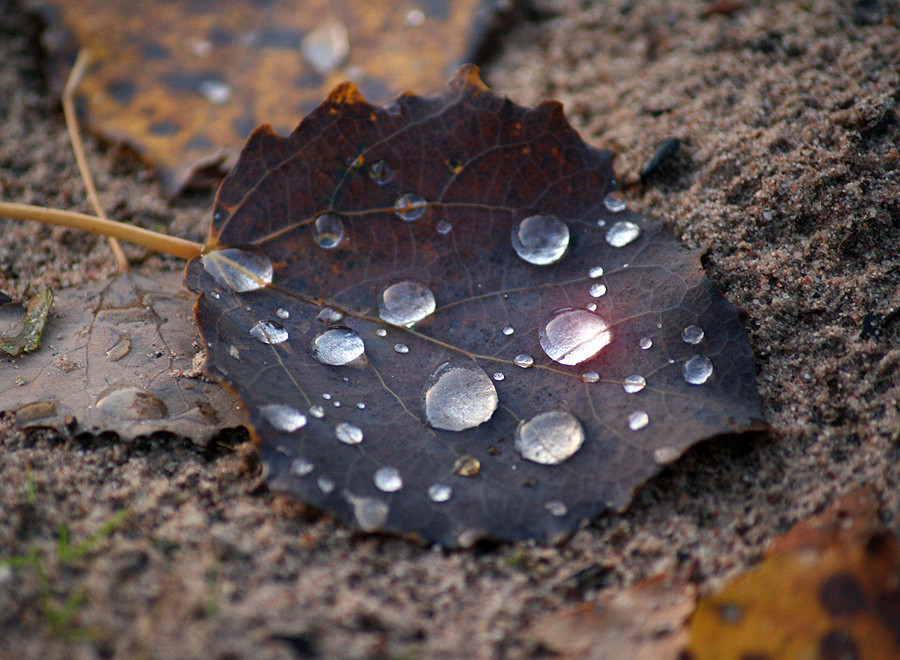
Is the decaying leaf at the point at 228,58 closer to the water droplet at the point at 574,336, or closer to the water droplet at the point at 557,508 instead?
the water droplet at the point at 574,336

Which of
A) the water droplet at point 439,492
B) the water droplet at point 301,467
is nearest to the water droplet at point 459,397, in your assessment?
the water droplet at point 439,492

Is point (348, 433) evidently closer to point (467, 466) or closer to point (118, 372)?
point (467, 466)

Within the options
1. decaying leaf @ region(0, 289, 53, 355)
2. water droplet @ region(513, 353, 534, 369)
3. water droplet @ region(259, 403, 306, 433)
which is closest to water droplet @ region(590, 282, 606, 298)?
water droplet @ region(513, 353, 534, 369)

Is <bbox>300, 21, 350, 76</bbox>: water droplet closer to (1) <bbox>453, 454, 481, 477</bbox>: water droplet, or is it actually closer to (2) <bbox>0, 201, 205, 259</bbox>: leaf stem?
(2) <bbox>0, 201, 205, 259</bbox>: leaf stem

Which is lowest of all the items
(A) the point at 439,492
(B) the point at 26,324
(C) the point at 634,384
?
(B) the point at 26,324

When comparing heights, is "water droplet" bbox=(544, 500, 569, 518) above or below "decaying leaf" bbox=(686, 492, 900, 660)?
below

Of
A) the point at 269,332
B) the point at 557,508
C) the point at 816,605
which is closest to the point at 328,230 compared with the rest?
the point at 269,332

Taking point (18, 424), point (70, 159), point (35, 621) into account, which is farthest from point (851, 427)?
point (70, 159)

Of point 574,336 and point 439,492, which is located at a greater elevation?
point 574,336
